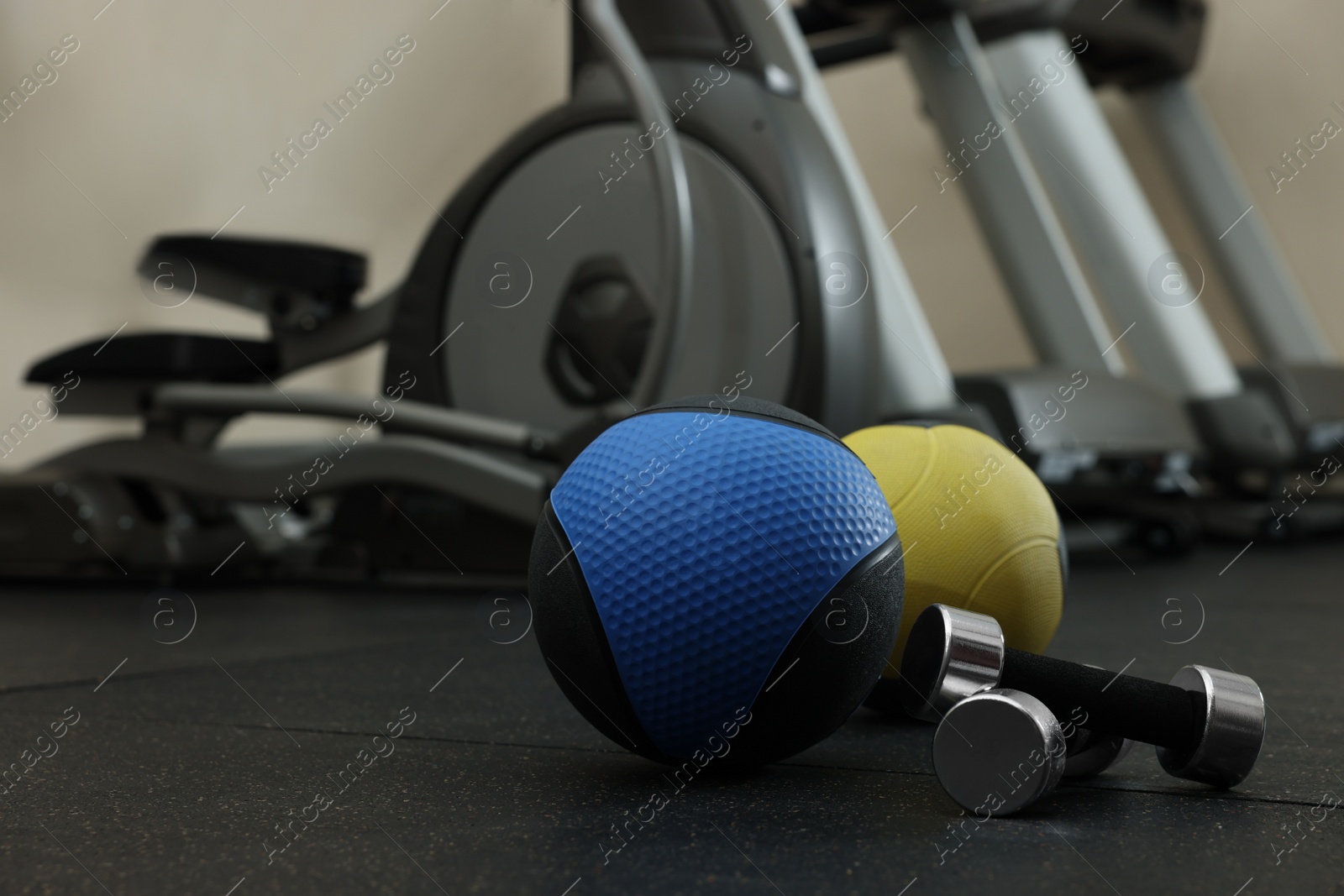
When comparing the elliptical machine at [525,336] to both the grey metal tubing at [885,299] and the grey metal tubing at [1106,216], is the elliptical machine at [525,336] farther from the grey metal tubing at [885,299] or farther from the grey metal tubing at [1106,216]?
the grey metal tubing at [1106,216]

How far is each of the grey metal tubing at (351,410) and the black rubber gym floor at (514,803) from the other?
3.52ft

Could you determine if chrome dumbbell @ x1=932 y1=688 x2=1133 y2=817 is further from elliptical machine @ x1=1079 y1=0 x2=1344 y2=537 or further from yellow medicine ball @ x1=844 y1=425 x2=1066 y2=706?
elliptical machine @ x1=1079 y1=0 x2=1344 y2=537

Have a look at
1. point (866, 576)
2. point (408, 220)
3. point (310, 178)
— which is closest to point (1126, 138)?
point (408, 220)

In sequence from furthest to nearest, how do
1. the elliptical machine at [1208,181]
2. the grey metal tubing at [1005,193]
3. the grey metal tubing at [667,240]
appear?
the elliptical machine at [1208,181]
the grey metal tubing at [1005,193]
the grey metal tubing at [667,240]

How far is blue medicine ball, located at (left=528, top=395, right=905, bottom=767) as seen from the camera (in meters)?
0.99

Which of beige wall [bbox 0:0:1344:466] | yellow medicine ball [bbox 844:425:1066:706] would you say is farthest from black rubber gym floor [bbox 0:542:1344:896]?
beige wall [bbox 0:0:1344:466]

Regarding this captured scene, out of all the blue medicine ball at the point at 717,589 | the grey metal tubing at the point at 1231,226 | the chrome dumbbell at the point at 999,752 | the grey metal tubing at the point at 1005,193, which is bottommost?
the grey metal tubing at the point at 1231,226

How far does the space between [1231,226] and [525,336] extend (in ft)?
12.3

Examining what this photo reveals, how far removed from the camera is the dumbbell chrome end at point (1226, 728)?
98 cm

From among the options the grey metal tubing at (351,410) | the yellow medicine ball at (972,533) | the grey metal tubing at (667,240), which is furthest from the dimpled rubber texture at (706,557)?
the grey metal tubing at (351,410)

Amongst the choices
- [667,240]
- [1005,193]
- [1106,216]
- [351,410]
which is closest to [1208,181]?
[1106,216]

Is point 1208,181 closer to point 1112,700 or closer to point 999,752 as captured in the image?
point 1112,700

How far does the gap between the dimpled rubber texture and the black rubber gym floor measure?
0.11 meters

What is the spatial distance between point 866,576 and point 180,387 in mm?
2755
